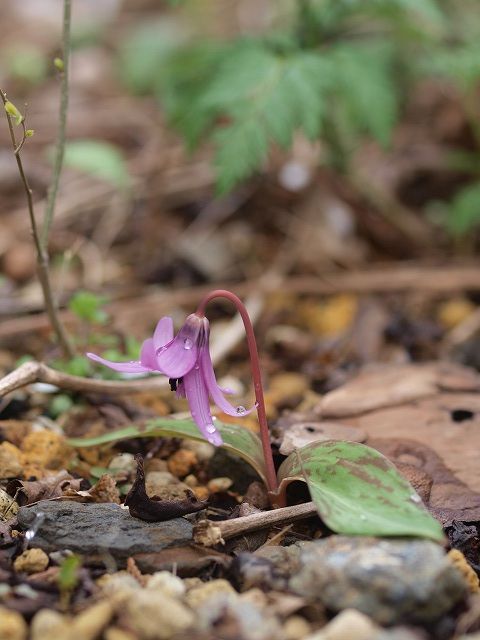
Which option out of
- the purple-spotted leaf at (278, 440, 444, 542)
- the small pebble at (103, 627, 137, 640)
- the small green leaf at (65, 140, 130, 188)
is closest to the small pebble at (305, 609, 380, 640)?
the purple-spotted leaf at (278, 440, 444, 542)

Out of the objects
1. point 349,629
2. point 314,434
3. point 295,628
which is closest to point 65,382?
point 314,434

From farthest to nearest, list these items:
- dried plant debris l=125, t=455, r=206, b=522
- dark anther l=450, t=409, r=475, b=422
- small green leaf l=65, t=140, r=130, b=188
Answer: small green leaf l=65, t=140, r=130, b=188, dark anther l=450, t=409, r=475, b=422, dried plant debris l=125, t=455, r=206, b=522

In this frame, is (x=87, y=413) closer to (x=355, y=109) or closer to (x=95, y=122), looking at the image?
(x=355, y=109)

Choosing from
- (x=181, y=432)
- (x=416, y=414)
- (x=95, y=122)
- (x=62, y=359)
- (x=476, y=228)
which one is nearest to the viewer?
(x=181, y=432)

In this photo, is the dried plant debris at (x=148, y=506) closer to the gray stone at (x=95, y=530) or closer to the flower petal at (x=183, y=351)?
the gray stone at (x=95, y=530)

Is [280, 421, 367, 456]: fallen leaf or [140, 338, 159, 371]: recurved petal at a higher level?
[140, 338, 159, 371]: recurved petal

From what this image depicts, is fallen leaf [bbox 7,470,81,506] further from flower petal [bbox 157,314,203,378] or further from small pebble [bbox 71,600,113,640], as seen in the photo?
small pebble [bbox 71,600,113,640]

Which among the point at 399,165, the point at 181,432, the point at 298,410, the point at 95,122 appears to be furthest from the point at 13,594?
the point at 95,122

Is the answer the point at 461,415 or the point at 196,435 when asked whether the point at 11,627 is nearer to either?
the point at 196,435
